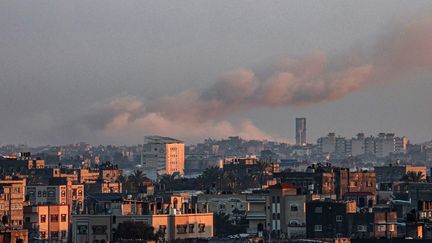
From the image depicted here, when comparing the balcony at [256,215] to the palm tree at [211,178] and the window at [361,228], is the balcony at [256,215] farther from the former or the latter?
the palm tree at [211,178]

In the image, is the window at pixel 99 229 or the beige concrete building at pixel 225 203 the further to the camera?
the beige concrete building at pixel 225 203

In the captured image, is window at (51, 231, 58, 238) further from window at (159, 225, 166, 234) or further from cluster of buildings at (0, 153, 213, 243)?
window at (159, 225, 166, 234)

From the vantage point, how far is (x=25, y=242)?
76.4 m

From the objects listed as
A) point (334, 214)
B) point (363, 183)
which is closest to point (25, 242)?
point (334, 214)

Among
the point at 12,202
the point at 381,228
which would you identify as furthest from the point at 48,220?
the point at 381,228

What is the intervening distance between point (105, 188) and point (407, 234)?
110 meters

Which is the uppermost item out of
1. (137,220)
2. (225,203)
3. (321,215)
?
(225,203)

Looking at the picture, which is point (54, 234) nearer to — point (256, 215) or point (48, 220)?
point (48, 220)

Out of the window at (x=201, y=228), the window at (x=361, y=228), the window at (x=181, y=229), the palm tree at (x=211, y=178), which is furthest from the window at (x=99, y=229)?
the palm tree at (x=211, y=178)

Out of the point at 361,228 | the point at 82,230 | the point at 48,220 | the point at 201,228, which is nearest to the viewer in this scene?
the point at 82,230

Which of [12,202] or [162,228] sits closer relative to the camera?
[162,228]

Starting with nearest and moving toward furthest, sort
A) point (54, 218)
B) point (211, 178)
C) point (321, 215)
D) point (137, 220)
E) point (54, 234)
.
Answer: point (137, 220)
point (321, 215)
point (54, 234)
point (54, 218)
point (211, 178)

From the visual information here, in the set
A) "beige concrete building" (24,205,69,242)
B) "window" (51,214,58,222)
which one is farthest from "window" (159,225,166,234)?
"window" (51,214,58,222)

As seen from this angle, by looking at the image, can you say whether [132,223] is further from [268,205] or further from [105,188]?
[105,188]
